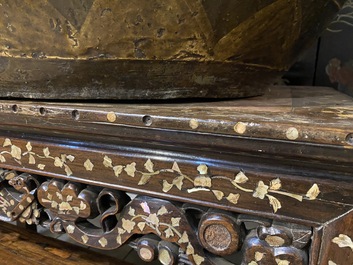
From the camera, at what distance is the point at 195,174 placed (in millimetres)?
426

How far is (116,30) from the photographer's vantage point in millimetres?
440

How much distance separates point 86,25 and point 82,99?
12 cm

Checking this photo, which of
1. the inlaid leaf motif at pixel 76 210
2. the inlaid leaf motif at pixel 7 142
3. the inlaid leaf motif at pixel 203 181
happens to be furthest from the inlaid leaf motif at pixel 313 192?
the inlaid leaf motif at pixel 7 142

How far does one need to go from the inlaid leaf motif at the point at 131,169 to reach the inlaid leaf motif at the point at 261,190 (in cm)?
15

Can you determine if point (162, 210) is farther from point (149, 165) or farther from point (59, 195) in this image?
point (59, 195)

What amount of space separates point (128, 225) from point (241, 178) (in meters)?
0.18

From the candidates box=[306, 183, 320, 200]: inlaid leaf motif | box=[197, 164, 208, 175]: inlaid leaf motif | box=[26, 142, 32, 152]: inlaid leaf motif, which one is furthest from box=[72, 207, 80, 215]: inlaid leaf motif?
box=[306, 183, 320, 200]: inlaid leaf motif

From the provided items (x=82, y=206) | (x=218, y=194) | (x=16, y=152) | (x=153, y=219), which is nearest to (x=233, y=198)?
(x=218, y=194)

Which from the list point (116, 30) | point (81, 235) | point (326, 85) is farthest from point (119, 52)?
point (326, 85)

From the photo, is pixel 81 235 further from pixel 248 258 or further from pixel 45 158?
pixel 248 258

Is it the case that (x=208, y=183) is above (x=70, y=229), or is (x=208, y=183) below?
above

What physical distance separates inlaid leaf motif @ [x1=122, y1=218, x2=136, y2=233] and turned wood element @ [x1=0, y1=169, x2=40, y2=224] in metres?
0.16

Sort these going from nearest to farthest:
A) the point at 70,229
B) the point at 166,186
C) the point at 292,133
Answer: the point at 292,133, the point at 166,186, the point at 70,229

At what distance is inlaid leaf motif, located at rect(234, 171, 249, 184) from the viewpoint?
0.40 meters
